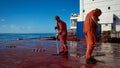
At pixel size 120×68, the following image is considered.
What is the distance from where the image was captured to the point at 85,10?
1519 inches

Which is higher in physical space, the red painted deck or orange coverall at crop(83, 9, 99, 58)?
orange coverall at crop(83, 9, 99, 58)

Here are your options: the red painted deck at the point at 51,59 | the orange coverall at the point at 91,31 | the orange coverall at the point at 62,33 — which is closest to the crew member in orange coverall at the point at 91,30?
the orange coverall at the point at 91,31

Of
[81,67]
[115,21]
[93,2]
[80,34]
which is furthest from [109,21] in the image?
[81,67]

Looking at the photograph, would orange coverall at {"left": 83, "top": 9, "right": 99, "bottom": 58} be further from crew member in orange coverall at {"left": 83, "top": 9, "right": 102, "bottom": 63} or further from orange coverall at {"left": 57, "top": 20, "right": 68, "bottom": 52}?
orange coverall at {"left": 57, "top": 20, "right": 68, "bottom": 52}

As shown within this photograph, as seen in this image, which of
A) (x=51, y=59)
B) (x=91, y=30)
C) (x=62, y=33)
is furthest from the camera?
(x=62, y=33)

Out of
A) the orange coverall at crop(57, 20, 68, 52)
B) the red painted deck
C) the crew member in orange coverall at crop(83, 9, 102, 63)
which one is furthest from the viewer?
the orange coverall at crop(57, 20, 68, 52)

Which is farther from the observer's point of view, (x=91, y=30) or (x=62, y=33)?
(x=62, y=33)

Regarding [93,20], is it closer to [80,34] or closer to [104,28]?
[80,34]

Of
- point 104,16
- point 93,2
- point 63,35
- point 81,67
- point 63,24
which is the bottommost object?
point 81,67

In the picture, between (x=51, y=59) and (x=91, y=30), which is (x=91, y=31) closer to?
(x=91, y=30)

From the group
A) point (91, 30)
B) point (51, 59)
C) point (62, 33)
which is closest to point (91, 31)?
point (91, 30)

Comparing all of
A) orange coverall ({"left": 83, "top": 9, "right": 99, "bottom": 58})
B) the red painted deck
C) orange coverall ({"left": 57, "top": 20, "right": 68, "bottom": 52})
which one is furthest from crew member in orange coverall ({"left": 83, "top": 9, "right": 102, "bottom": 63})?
orange coverall ({"left": 57, "top": 20, "right": 68, "bottom": 52})

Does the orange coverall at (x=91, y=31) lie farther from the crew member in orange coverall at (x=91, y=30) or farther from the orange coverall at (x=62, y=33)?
the orange coverall at (x=62, y=33)

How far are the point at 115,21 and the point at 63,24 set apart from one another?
28868 mm
